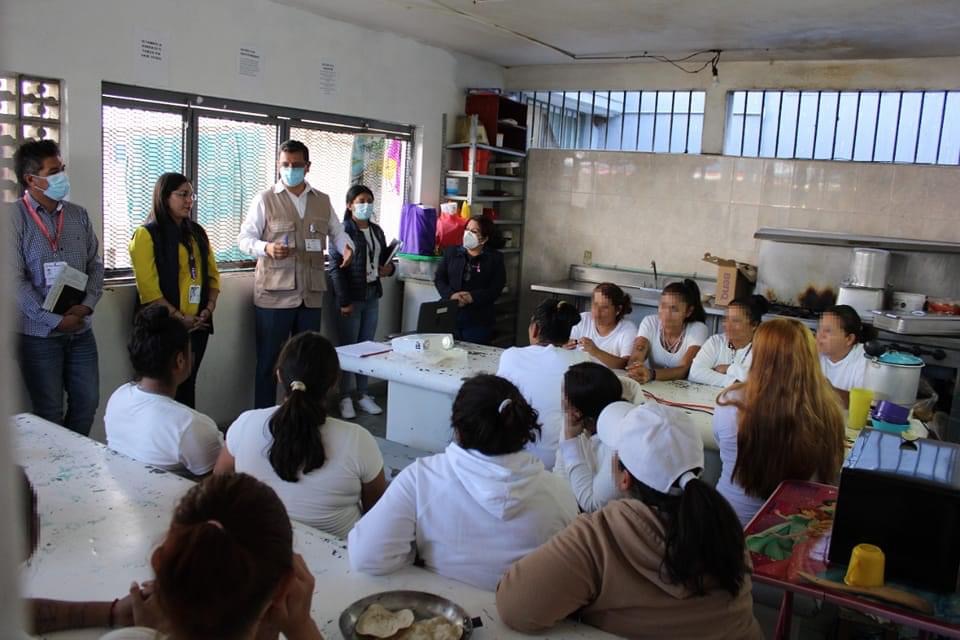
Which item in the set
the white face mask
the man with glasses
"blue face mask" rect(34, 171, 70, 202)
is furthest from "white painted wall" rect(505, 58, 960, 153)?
"blue face mask" rect(34, 171, 70, 202)

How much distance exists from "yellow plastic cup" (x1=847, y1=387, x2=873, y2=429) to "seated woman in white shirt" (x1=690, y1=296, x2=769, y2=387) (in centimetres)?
70

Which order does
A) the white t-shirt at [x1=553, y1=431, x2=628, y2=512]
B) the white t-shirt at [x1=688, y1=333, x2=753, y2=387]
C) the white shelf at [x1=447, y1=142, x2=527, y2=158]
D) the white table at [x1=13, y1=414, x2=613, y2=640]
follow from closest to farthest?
1. the white table at [x1=13, y1=414, x2=613, y2=640]
2. the white t-shirt at [x1=553, y1=431, x2=628, y2=512]
3. the white t-shirt at [x1=688, y1=333, x2=753, y2=387]
4. the white shelf at [x1=447, y1=142, x2=527, y2=158]

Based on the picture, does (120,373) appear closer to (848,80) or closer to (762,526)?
(762,526)

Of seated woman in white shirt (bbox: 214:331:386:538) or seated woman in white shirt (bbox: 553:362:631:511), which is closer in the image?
seated woman in white shirt (bbox: 214:331:386:538)

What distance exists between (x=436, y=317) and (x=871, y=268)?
323 centimetres

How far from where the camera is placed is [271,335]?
17.2 ft

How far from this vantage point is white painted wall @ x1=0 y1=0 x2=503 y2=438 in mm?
4133

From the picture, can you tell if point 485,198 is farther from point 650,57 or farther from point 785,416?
point 785,416

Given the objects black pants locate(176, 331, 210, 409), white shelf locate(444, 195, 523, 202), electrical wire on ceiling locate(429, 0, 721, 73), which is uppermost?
electrical wire on ceiling locate(429, 0, 721, 73)

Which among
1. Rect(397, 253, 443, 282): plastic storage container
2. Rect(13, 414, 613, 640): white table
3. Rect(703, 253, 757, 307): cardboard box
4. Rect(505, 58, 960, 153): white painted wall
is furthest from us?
Rect(397, 253, 443, 282): plastic storage container

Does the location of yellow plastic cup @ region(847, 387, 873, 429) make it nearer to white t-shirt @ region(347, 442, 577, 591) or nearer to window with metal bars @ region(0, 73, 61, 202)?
white t-shirt @ region(347, 442, 577, 591)

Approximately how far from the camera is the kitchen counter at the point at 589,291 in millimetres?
6181

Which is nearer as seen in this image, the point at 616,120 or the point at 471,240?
the point at 471,240

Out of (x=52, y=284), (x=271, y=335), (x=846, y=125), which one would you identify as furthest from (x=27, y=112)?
(x=846, y=125)
